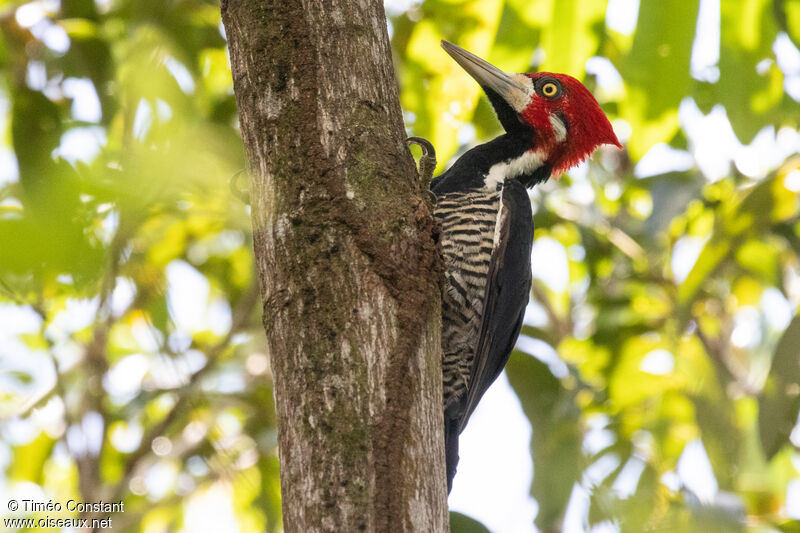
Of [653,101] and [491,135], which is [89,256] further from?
[491,135]

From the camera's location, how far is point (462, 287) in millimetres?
3402

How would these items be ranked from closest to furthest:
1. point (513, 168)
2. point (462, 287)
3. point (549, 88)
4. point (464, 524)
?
point (464, 524), point (462, 287), point (513, 168), point (549, 88)

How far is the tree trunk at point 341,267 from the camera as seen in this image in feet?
5.06

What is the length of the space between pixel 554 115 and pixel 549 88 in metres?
0.13

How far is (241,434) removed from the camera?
5020 millimetres

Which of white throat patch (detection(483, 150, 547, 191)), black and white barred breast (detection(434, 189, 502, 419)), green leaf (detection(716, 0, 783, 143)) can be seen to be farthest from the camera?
white throat patch (detection(483, 150, 547, 191))

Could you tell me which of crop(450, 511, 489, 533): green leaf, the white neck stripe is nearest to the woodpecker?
the white neck stripe

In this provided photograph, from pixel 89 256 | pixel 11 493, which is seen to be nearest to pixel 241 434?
pixel 11 493

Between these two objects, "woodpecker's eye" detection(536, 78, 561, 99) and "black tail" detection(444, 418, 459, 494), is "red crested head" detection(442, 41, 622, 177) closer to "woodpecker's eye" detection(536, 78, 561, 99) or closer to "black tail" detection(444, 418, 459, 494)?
"woodpecker's eye" detection(536, 78, 561, 99)

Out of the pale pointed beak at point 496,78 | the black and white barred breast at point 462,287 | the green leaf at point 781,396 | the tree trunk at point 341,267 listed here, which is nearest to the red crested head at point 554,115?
the pale pointed beak at point 496,78

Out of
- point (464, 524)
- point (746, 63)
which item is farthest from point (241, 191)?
point (746, 63)

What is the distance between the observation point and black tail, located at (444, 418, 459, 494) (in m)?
3.11

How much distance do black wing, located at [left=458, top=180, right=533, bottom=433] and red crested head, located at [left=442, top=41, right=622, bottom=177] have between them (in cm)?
53

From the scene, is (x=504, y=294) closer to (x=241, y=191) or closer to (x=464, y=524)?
(x=464, y=524)
